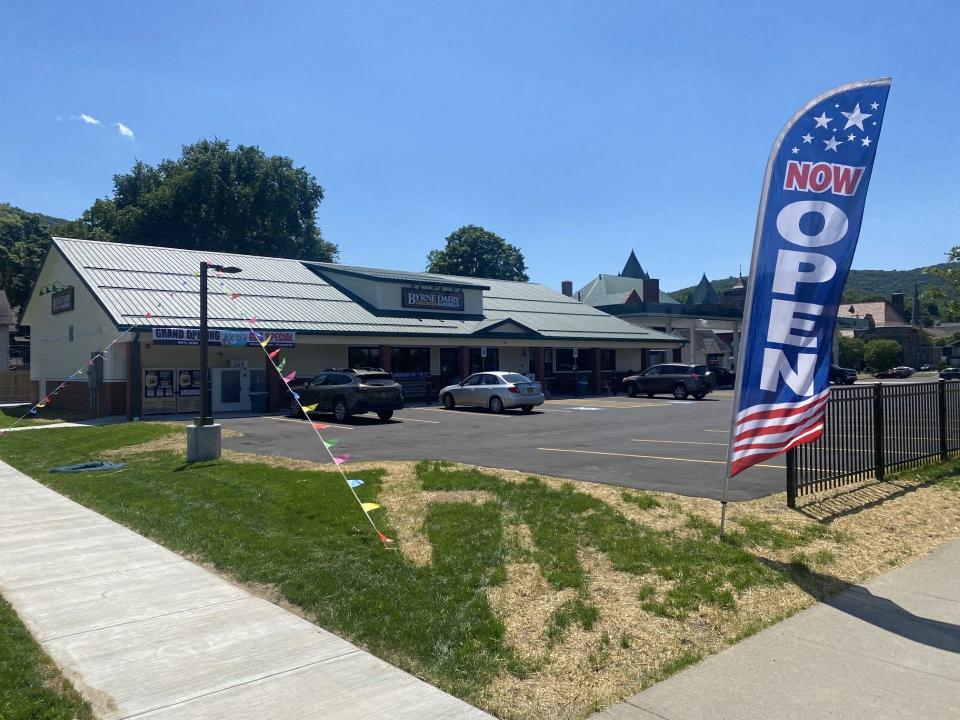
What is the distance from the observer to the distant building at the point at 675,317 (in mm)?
48281

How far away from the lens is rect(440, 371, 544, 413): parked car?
2520 centimetres

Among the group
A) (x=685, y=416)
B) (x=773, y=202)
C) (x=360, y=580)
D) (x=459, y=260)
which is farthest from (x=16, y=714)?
(x=459, y=260)

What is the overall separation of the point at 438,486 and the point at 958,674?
21.1 ft

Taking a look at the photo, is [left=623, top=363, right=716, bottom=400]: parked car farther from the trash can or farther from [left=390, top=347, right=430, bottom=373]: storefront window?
[left=390, top=347, right=430, bottom=373]: storefront window

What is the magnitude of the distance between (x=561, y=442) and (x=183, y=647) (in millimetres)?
11748

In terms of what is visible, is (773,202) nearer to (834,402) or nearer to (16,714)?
(834,402)

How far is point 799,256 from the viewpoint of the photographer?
7234 millimetres

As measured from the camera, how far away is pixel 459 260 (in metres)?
78.4

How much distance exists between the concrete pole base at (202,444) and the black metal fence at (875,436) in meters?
10.0

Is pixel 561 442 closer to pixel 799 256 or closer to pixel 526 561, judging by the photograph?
pixel 799 256

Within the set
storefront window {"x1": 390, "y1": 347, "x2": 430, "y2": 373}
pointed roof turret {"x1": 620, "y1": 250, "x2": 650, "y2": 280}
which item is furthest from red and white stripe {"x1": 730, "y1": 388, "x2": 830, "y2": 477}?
pointed roof turret {"x1": 620, "y1": 250, "x2": 650, "y2": 280}

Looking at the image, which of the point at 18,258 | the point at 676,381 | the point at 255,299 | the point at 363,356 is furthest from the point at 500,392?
the point at 18,258

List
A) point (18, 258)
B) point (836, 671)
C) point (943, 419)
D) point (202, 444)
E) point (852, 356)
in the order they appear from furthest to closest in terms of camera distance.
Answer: point (852, 356)
point (18, 258)
point (202, 444)
point (943, 419)
point (836, 671)

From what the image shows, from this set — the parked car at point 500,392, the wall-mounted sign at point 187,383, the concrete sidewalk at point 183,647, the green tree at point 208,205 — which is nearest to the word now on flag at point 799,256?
the concrete sidewalk at point 183,647
